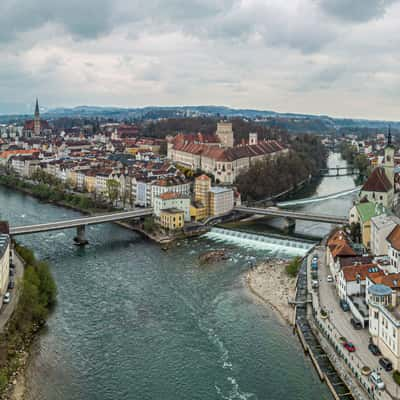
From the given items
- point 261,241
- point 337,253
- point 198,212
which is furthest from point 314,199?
point 337,253

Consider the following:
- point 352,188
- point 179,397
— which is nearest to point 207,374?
point 179,397

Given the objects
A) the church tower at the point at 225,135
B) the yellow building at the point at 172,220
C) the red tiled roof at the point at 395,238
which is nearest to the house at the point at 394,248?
the red tiled roof at the point at 395,238

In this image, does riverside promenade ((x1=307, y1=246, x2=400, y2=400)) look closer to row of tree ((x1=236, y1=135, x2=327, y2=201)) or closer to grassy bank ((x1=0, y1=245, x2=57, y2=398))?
grassy bank ((x1=0, y1=245, x2=57, y2=398))

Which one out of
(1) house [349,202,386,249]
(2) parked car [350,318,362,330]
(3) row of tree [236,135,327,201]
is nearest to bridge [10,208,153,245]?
(3) row of tree [236,135,327,201]

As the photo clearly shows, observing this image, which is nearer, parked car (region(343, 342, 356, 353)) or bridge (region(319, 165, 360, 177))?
parked car (region(343, 342, 356, 353))

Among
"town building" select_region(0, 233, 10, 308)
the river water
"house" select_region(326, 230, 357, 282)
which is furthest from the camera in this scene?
"house" select_region(326, 230, 357, 282)

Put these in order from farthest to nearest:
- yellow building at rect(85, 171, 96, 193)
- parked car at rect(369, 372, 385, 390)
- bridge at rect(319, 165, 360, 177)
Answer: bridge at rect(319, 165, 360, 177) → yellow building at rect(85, 171, 96, 193) → parked car at rect(369, 372, 385, 390)

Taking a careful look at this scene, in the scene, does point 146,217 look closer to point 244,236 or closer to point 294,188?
point 244,236
